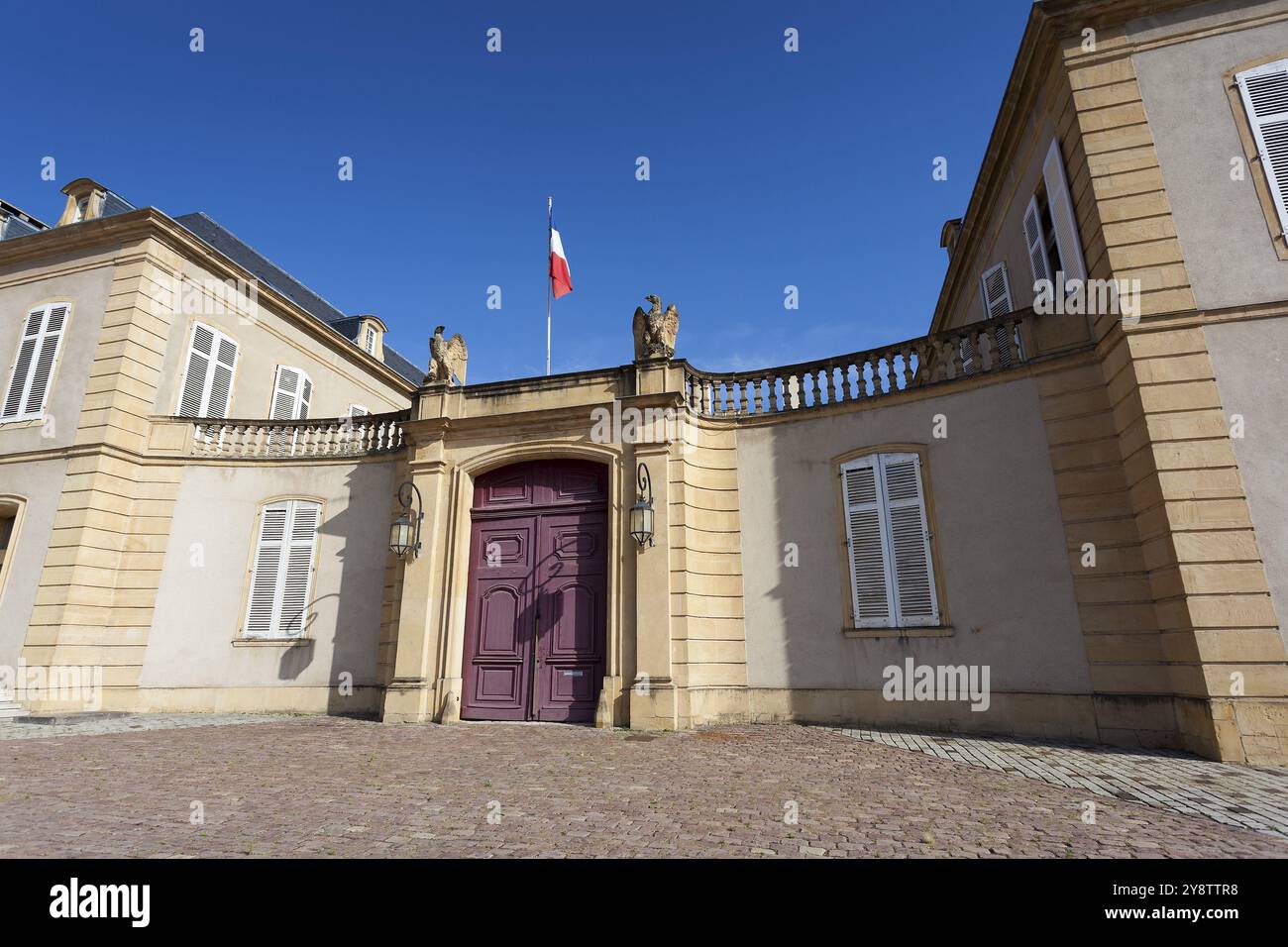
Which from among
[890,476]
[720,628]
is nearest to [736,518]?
[720,628]

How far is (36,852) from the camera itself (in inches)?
130

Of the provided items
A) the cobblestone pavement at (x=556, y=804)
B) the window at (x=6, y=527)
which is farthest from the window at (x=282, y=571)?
the window at (x=6, y=527)

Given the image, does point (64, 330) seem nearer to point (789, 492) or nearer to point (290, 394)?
point (290, 394)

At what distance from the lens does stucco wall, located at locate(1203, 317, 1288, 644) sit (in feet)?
20.1

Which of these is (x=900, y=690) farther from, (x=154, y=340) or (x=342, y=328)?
(x=342, y=328)

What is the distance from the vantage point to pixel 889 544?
8.58 metres

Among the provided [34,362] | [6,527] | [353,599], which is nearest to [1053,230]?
[353,599]

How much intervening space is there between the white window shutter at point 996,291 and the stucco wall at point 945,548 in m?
3.12

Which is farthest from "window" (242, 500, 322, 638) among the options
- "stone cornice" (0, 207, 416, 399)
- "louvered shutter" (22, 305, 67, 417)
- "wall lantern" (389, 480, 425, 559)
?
"louvered shutter" (22, 305, 67, 417)

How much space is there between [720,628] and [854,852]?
18.3 ft

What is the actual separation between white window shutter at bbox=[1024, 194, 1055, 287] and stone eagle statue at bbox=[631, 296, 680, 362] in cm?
517

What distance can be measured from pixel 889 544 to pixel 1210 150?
559 cm

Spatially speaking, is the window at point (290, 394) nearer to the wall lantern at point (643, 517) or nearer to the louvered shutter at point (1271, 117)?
the wall lantern at point (643, 517)

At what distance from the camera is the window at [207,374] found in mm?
12508
